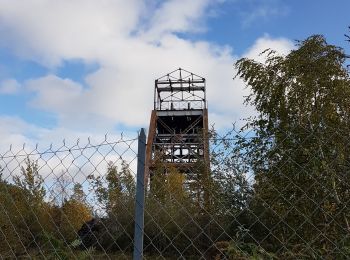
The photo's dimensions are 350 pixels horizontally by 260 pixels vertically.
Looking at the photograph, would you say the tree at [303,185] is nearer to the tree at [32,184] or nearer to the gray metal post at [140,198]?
the gray metal post at [140,198]

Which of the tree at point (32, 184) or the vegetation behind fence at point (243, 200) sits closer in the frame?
the vegetation behind fence at point (243, 200)

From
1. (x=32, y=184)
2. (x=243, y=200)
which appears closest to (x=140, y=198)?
(x=243, y=200)

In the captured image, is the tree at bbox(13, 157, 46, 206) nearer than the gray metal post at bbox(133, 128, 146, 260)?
No

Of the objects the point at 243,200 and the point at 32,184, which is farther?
the point at 32,184

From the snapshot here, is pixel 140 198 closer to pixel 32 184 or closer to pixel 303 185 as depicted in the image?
pixel 303 185

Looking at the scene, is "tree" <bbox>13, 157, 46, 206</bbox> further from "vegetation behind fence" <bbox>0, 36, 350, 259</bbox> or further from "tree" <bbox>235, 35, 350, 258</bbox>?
"tree" <bbox>235, 35, 350, 258</bbox>

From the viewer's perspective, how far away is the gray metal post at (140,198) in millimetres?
2557

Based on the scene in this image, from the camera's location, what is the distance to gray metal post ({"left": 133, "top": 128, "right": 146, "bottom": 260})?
2.56 m

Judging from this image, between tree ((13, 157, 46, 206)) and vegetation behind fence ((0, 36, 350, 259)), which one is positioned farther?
tree ((13, 157, 46, 206))

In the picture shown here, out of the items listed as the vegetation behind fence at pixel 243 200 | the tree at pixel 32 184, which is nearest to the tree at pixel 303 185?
the vegetation behind fence at pixel 243 200

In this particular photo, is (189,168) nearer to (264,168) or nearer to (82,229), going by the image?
(264,168)

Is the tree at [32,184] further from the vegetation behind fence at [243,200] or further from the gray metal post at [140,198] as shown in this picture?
the gray metal post at [140,198]

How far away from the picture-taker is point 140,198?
8.60 ft

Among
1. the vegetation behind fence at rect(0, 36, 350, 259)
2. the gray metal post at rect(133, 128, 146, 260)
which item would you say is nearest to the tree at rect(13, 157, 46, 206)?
the vegetation behind fence at rect(0, 36, 350, 259)
